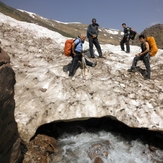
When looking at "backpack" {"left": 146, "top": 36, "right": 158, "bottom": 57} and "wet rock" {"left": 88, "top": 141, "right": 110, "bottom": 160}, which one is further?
"backpack" {"left": 146, "top": 36, "right": 158, "bottom": 57}

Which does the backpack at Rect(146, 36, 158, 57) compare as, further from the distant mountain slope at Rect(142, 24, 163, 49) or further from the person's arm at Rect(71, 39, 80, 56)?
the distant mountain slope at Rect(142, 24, 163, 49)

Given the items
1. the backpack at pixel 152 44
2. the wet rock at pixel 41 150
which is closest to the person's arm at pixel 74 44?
the backpack at pixel 152 44

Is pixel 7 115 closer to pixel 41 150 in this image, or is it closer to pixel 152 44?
pixel 41 150

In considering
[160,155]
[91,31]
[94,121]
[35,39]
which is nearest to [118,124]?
[94,121]

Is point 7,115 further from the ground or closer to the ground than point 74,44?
closer to the ground

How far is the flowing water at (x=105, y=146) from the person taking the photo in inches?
274

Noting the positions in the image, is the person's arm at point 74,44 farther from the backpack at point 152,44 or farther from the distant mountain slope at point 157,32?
the distant mountain slope at point 157,32

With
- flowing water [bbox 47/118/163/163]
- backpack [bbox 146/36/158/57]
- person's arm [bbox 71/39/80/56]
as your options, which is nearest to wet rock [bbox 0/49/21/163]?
flowing water [bbox 47/118/163/163]

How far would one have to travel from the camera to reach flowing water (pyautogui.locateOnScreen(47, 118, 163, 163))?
6969mm

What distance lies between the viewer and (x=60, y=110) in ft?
26.7

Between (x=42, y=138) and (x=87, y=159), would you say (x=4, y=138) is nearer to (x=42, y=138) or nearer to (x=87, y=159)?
(x=42, y=138)

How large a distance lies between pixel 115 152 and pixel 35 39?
44.1ft

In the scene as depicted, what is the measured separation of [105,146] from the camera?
24.7ft

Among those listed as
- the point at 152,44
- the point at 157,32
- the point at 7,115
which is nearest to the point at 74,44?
the point at 152,44
